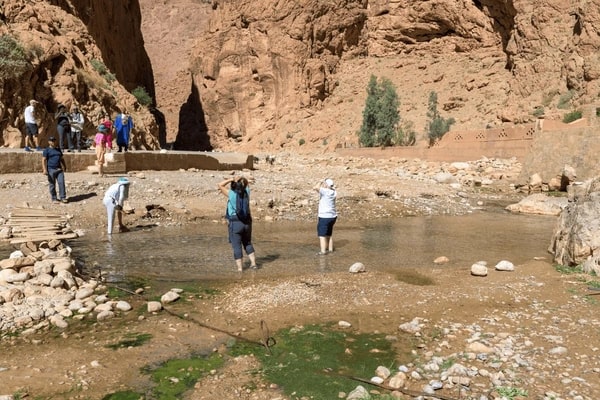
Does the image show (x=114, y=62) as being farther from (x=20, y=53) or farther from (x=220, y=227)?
(x=220, y=227)

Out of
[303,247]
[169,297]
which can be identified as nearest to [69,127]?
[303,247]

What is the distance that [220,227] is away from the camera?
10898mm

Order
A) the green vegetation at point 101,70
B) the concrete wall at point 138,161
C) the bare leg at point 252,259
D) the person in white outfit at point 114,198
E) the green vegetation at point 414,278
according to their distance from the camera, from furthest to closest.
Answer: the green vegetation at point 101,70 → the concrete wall at point 138,161 → the person in white outfit at point 114,198 → the bare leg at point 252,259 → the green vegetation at point 414,278

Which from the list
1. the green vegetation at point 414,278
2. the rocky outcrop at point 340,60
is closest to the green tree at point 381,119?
the rocky outcrop at point 340,60

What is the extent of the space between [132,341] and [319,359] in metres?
1.73

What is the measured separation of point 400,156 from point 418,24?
23.8 meters

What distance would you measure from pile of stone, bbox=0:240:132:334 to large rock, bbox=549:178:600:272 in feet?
20.1

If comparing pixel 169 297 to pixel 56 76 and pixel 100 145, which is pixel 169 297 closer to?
pixel 100 145

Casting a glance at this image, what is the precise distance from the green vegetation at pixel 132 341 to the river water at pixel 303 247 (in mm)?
2053

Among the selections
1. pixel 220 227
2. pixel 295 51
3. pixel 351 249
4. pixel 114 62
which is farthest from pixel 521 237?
pixel 295 51

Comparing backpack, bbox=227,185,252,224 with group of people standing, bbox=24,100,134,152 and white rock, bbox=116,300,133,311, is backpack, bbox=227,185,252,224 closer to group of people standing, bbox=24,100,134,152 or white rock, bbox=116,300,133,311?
white rock, bbox=116,300,133,311

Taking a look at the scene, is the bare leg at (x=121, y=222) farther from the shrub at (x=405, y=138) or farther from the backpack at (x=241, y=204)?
the shrub at (x=405, y=138)

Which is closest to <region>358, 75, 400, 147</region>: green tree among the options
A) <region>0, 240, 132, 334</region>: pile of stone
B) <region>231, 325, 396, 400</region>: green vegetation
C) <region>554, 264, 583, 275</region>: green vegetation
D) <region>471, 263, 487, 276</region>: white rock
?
<region>554, 264, 583, 275</region>: green vegetation

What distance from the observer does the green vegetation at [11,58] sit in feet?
51.4
